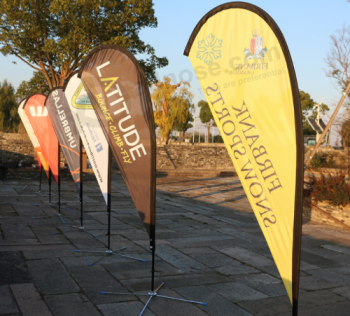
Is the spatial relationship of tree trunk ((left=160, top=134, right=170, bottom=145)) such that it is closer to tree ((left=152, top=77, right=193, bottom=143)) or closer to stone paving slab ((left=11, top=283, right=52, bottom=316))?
tree ((left=152, top=77, right=193, bottom=143))

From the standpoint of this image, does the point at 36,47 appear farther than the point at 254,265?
Yes

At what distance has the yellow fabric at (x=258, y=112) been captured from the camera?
8.74ft

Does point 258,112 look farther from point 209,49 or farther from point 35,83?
point 35,83

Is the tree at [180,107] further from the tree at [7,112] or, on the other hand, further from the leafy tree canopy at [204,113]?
the leafy tree canopy at [204,113]

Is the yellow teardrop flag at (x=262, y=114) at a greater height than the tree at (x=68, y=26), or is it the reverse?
the tree at (x=68, y=26)

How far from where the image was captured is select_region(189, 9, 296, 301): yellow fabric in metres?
2.66

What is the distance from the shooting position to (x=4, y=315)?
3.44 meters

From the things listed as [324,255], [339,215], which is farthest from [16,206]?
[339,215]

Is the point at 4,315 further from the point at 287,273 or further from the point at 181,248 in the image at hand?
the point at 181,248

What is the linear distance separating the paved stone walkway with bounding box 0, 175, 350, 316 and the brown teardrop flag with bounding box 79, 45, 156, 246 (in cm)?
88

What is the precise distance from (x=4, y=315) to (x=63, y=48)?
51.5 ft

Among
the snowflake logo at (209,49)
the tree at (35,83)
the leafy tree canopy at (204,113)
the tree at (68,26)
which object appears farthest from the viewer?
the leafy tree canopy at (204,113)

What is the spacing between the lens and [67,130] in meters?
7.35

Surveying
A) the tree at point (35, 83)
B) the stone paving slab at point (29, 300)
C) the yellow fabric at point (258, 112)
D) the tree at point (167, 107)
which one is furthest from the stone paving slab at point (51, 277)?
the tree at point (167, 107)
